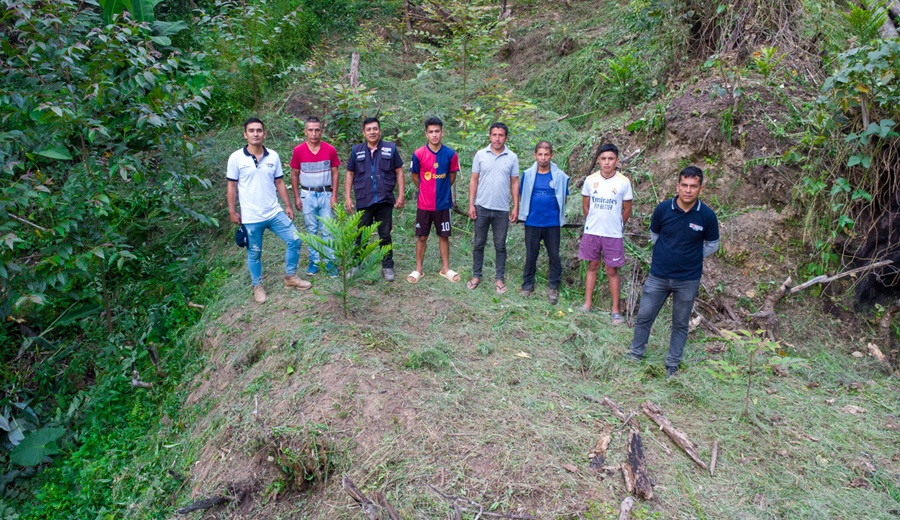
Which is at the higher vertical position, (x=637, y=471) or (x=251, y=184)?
(x=251, y=184)

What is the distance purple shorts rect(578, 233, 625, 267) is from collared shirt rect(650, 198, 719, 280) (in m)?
0.86

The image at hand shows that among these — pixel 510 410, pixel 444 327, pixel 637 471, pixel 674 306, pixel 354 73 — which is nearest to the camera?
pixel 637 471

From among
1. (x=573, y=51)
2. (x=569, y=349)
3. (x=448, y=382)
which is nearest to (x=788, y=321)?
(x=569, y=349)

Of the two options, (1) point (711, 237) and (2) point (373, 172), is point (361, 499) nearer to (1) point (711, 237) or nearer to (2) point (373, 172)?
(1) point (711, 237)

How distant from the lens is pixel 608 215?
577 centimetres

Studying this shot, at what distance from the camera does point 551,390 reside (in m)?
4.67

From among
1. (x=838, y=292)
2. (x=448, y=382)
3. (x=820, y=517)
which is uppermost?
(x=838, y=292)

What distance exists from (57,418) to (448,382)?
4.14 metres

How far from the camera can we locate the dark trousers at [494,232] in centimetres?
625

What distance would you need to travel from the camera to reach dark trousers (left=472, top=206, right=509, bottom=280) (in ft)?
20.5

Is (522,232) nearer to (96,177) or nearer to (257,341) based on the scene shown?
(257,341)

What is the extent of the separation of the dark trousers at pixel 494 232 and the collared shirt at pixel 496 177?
0.29 feet

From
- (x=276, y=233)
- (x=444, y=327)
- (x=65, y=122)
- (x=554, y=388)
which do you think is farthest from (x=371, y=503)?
(x=65, y=122)

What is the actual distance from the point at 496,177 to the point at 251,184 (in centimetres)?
245
